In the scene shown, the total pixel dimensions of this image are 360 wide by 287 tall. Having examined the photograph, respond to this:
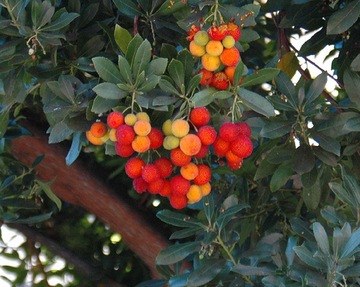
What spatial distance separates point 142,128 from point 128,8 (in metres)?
0.37

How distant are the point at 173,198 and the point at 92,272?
3.97ft

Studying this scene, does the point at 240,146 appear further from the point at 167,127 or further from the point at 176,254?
the point at 176,254

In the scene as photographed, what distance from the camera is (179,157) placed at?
137 centimetres

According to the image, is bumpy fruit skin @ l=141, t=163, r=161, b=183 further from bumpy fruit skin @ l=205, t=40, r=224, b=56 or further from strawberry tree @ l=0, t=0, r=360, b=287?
bumpy fruit skin @ l=205, t=40, r=224, b=56

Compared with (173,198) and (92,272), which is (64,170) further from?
(173,198)

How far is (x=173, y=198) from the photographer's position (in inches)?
56.6

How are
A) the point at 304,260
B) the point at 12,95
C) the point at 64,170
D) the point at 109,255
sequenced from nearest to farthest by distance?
the point at 304,260
the point at 12,95
the point at 64,170
the point at 109,255

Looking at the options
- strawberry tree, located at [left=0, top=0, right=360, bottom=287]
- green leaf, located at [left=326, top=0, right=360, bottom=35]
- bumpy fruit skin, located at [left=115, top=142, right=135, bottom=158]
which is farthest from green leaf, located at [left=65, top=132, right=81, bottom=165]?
green leaf, located at [left=326, top=0, right=360, bottom=35]

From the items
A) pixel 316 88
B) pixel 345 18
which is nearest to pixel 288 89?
pixel 316 88

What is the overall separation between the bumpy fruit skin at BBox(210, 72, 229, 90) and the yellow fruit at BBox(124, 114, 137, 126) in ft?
0.46

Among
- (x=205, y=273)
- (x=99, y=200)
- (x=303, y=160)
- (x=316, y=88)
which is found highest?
(x=316, y=88)

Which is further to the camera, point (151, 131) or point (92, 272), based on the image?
point (92, 272)

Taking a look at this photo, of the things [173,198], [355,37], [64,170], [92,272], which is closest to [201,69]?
[173,198]

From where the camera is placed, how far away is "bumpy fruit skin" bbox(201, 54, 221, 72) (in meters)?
1.40
